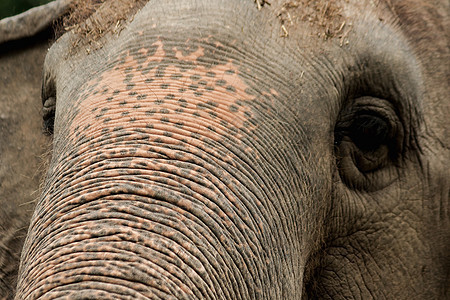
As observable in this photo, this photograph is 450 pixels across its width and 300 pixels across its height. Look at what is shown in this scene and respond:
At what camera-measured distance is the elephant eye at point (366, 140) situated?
2316 millimetres

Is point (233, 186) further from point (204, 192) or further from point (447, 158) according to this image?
point (447, 158)

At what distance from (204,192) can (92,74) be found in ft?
2.14

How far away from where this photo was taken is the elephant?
1.63 meters

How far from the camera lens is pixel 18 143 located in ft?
9.75

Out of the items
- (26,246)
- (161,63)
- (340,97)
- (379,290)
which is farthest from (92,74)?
(379,290)

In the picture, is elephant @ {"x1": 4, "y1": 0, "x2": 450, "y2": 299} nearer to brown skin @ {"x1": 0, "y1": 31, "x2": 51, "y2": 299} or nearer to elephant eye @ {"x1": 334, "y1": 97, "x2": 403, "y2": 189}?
elephant eye @ {"x1": 334, "y1": 97, "x2": 403, "y2": 189}

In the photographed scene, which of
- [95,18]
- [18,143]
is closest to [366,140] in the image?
[95,18]

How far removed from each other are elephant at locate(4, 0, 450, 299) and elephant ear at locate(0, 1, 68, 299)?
0.23m

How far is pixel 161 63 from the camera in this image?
2.01 m

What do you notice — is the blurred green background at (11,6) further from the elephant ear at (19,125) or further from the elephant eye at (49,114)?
the elephant eye at (49,114)

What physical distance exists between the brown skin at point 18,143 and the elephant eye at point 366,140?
45.5 inches

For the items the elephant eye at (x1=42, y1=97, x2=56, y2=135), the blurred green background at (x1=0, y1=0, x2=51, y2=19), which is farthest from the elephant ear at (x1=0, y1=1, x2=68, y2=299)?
the blurred green background at (x1=0, y1=0, x2=51, y2=19)

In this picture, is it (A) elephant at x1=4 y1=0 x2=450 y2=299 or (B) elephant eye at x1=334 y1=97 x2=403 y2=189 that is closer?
(A) elephant at x1=4 y1=0 x2=450 y2=299

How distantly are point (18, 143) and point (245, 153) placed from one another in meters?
1.40
